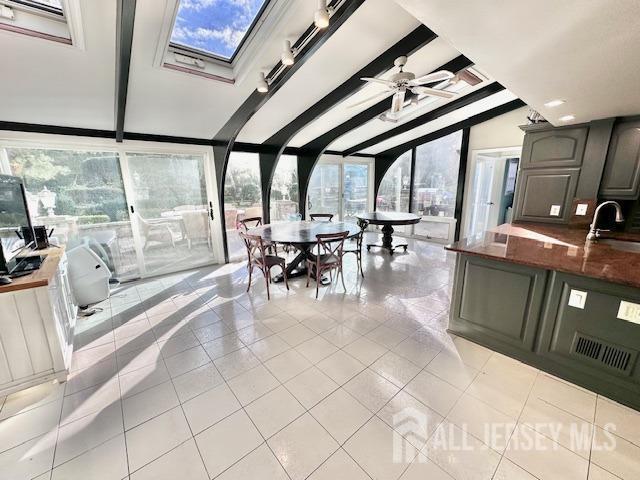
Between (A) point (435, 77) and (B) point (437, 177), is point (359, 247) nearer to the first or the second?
(A) point (435, 77)

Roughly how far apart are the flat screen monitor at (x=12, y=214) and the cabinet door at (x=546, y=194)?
492cm

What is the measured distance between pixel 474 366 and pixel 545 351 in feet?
1.61

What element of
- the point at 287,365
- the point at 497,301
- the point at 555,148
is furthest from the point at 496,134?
the point at 287,365

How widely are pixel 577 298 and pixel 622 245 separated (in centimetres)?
109

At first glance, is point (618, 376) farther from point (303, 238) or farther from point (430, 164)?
point (430, 164)

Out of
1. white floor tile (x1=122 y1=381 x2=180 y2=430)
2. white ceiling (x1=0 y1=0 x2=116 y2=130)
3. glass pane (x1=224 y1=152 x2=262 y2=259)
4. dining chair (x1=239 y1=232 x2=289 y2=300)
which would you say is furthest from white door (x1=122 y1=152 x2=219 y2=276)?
white floor tile (x1=122 y1=381 x2=180 y2=430)

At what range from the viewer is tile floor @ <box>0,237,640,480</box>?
1301 millimetres

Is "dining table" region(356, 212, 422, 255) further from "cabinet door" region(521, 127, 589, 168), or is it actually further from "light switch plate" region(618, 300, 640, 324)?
"light switch plate" region(618, 300, 640, 324)

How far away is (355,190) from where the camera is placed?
6.85 meters

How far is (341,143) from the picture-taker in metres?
5.53

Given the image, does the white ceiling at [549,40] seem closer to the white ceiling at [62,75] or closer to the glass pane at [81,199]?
the white ceiling at [62,75]

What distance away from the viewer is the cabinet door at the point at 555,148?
2.65 meters

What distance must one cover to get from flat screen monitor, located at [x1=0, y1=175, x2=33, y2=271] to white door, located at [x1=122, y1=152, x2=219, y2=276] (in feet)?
4.53

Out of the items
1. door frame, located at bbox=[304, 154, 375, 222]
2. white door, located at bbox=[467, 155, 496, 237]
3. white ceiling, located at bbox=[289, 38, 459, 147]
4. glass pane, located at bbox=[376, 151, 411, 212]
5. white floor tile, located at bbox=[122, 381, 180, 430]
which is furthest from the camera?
glass pane, located at bbox=[376, 151, 411, 212]
